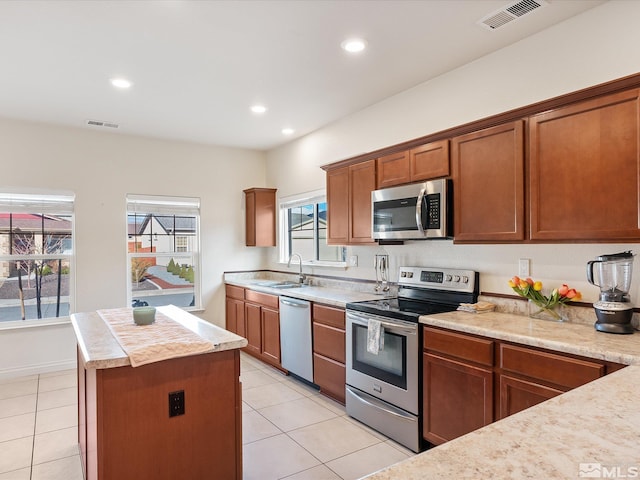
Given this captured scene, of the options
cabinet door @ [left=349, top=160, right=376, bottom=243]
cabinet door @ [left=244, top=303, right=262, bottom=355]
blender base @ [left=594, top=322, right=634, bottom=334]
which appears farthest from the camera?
cabinet door @ [left=244, top=303, right=262, bottom=355]

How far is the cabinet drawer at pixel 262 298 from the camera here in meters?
4.45

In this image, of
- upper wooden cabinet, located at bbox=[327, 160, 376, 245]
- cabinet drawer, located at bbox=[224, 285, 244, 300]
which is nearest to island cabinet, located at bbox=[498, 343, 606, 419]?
upper wooden cabinet, located at bbox=[327, 160, 376, 245]

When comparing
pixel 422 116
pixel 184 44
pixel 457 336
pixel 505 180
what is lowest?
pixel 457 336

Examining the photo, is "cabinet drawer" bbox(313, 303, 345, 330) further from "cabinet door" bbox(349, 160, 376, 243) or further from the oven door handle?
"cabinet door" bbox(349, 160, 376, 243)

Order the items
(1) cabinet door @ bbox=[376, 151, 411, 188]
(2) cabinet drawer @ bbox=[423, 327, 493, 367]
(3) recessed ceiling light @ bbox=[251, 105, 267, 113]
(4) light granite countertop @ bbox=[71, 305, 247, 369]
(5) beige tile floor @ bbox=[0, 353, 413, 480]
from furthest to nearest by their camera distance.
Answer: (3) recessed ceiling light @ bbox=[251, 105, 267, 113], (1) cabinet door @ bbox=[376, 151, 411, 188], (5) beige tile floor @ bbox=[0, 353, 413, 480], (2) cabinet drawer @ bbox=[423, 327, 493, 367], (4) light granite countertop @ bbox=[71, 305, 247, 369]

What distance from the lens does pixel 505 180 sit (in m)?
2.53

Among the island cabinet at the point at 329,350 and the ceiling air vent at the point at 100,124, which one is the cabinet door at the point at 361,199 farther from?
the ceiling air vent at the point at 100,124

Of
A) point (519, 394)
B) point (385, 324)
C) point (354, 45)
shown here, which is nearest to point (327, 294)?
point (385, 324)

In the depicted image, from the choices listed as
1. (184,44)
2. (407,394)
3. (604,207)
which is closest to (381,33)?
(184,44)

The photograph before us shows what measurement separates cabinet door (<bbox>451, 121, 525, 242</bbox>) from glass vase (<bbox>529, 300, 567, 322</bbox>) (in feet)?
1.58

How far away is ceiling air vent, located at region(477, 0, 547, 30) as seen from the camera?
92.3 inches

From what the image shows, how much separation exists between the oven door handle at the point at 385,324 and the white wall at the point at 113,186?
2.95 meters

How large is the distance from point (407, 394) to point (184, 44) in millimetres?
2828

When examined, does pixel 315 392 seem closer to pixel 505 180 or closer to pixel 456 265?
pixel 456 265
